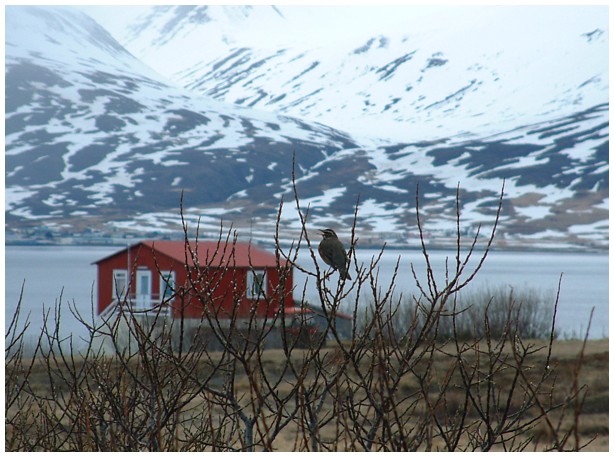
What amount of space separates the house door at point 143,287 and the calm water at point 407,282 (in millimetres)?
3926

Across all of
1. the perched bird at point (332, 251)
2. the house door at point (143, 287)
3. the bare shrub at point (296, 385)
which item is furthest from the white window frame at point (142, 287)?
the bare shrub at point (296, 385)

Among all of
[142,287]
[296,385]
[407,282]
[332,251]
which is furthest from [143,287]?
[407,282]

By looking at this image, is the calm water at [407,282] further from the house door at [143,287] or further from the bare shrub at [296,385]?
the bare shrub at [296,385]

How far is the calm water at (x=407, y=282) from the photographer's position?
232ft

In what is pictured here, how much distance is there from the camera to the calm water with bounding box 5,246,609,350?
232 feet

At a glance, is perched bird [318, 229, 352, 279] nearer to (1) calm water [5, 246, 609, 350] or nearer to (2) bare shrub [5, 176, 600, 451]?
(2) bare shrub [5, 176, 600, 451]

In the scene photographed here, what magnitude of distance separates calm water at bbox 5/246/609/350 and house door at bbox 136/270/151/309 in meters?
3.93

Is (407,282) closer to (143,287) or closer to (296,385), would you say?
(143,287)

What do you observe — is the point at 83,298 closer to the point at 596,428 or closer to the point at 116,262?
the point at 116,262

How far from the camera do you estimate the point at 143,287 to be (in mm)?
40375

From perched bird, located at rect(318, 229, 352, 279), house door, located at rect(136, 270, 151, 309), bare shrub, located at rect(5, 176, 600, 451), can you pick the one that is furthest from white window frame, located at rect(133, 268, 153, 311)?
bare shrub, located at rect(5, 176, 600, 451)

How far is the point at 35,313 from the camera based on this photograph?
75688 millimetres

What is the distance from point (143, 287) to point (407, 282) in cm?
7940

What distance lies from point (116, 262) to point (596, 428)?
27291 millimetres
